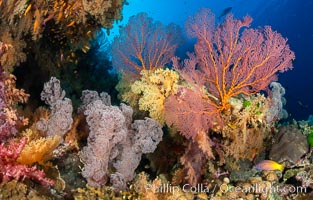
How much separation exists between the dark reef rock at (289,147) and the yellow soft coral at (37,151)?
381cm

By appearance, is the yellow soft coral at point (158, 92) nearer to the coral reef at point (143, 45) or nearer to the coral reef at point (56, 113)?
the coral reef at point (143, 45)

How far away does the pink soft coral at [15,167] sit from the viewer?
326cm

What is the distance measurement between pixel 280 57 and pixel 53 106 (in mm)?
3711

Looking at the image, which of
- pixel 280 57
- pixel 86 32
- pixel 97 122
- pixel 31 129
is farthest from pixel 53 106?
pixel 280 57

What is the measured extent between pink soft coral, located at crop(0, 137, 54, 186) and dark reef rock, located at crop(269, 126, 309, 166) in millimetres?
3894

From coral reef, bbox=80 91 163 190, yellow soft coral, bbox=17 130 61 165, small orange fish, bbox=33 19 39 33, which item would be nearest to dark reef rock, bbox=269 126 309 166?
coral reef, bbox=80 91 163 190

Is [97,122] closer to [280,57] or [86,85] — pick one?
[280,57]

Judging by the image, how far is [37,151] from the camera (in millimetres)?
3654

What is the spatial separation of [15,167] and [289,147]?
444cm

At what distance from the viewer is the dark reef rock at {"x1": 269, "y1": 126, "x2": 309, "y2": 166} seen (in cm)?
526

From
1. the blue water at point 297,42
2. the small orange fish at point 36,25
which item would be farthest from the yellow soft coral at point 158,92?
the blue water at point 297,42

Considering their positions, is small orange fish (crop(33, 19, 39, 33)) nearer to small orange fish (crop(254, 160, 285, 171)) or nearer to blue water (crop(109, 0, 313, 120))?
small orange fish (crop(254, 160, 285, 171))

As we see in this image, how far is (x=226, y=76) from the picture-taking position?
5031 millimetres

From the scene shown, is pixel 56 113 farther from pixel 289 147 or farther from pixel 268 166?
pixel 289 147
